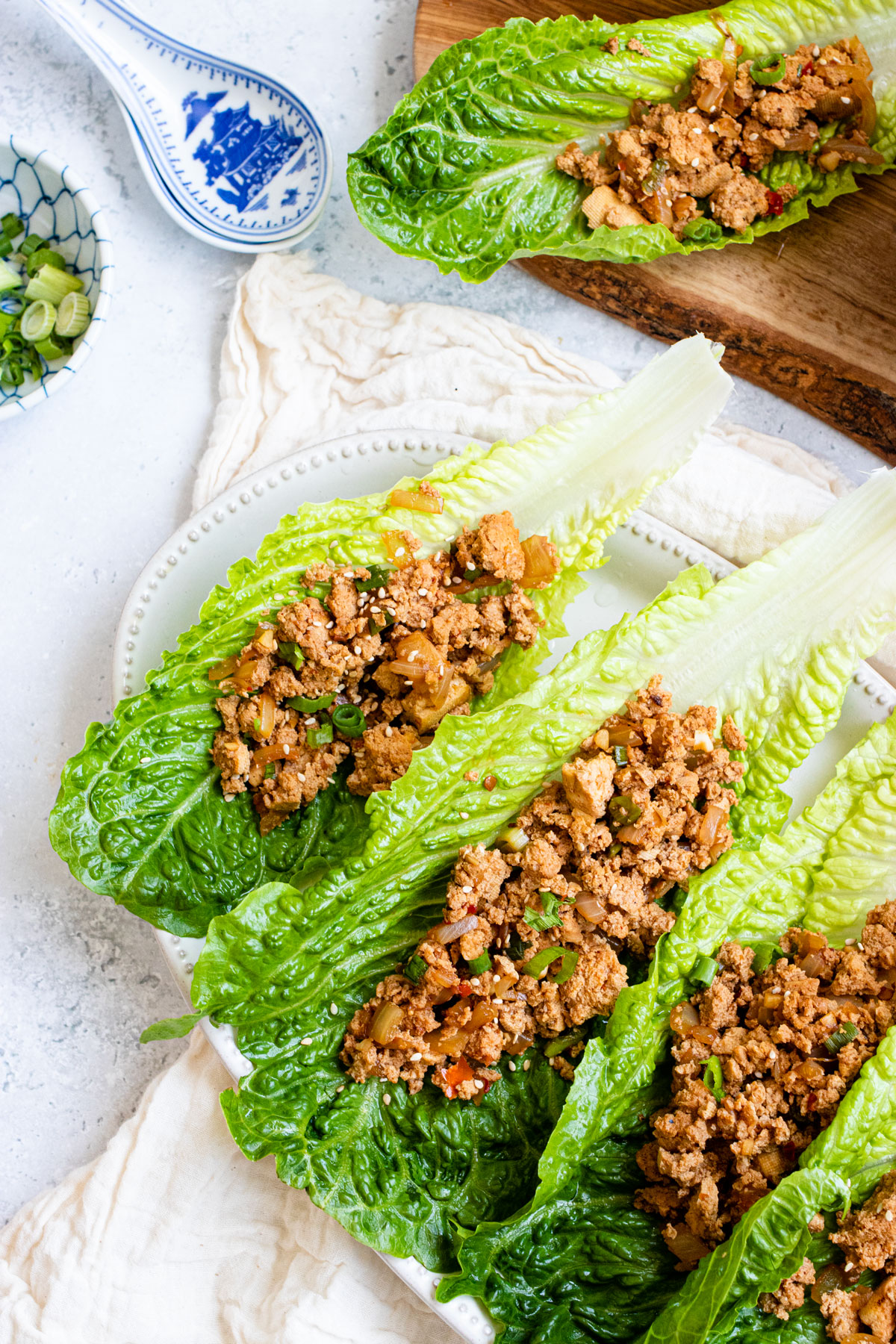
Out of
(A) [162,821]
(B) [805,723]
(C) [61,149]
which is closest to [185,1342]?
(A) [162,821]

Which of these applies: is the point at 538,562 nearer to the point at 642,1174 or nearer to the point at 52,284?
the point at 642,1174

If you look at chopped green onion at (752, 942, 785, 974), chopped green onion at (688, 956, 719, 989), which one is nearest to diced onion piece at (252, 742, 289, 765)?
chopped green onion at (688, 956, 719, 989)

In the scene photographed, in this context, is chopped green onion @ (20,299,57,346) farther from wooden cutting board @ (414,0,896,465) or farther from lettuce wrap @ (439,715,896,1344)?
lettuce wrap @ (439,715,896,1344)

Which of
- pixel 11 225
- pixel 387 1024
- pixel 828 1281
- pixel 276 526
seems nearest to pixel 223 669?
pixel 276 526

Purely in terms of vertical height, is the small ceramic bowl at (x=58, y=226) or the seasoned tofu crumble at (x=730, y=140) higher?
the seasoned tofu crumble at (x=730, y=140)

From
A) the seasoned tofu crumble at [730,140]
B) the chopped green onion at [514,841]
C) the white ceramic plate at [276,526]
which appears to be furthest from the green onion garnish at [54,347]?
the chopped green onion at [514,841]

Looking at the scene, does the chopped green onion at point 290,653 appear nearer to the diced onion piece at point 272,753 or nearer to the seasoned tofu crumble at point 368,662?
the seasoned tofu crumble at point 368,662
